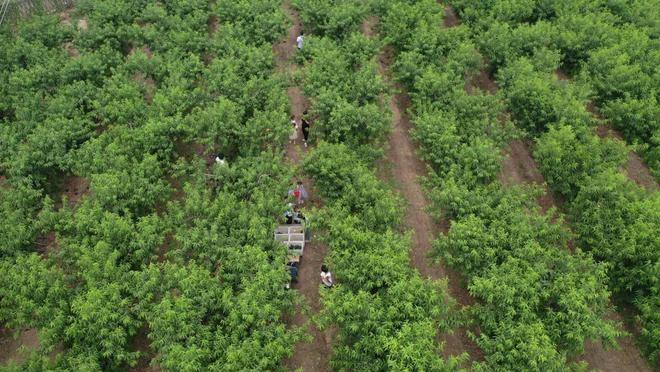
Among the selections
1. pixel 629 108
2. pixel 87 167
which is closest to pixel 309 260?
pixel 87 167

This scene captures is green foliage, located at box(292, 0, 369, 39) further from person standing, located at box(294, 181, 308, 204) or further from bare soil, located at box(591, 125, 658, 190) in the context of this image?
bare soil, located at box(591, 125, 658, 190)

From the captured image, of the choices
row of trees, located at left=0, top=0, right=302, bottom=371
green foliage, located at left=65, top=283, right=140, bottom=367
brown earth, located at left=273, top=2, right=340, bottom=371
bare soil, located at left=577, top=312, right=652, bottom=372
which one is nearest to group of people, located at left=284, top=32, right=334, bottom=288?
brown earth, located at left=273, top=2, right=340, bottom=371

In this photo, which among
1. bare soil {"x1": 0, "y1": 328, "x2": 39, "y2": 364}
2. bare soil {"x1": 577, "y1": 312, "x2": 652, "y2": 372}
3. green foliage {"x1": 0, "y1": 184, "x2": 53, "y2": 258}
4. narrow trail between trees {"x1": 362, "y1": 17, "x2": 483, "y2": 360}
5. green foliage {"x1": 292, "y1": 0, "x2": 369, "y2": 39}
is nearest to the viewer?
green foliage {"x1": 0, "y1": 184, "x2": 53, "y2": 258}

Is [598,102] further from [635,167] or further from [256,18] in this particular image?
[256,18]

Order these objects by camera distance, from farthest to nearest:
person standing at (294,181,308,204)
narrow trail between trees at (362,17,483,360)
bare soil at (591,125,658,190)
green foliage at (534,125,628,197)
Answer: bare soil at (591,125,658,190) < person standing at (294,181,308,204) < green foliage at (534,125,628,197) < narrow trail between trees at (362,17,483,360)

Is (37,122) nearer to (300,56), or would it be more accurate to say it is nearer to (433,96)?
(300,56)

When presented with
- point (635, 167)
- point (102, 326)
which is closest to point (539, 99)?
point (635, 167)

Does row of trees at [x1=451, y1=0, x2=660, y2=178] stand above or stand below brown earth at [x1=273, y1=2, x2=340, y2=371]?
above
